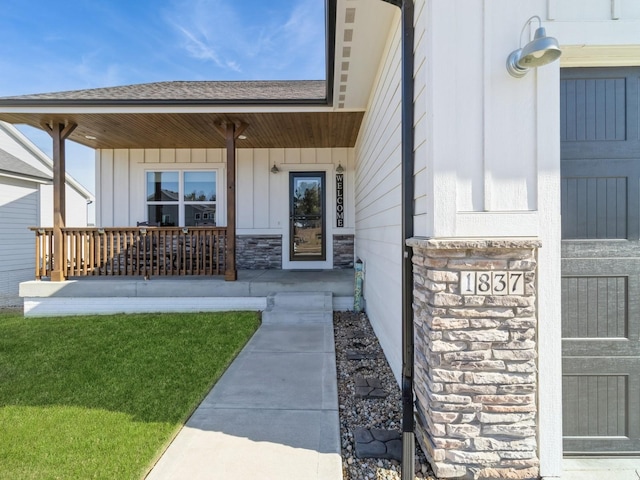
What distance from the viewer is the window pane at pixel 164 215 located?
25.1 ft

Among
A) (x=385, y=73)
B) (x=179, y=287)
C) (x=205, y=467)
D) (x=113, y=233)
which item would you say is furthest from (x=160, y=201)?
(x=205, y=467)

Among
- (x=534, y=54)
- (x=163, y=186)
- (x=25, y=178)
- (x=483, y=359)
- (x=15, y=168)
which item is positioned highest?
(x=15, y=168)

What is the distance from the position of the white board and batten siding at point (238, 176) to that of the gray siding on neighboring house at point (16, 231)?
16.1 feet

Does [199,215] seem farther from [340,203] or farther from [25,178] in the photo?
[25,178]

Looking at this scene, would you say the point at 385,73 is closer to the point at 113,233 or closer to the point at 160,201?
the point at 113,233

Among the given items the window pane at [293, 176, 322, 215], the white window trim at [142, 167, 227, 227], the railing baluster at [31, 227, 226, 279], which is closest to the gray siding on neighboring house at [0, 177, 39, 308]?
the railing baluster at [31, 227, 226, 279]

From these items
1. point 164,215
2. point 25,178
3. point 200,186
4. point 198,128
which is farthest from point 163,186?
point 25,178

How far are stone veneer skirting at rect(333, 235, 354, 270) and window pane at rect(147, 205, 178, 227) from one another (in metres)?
3.66

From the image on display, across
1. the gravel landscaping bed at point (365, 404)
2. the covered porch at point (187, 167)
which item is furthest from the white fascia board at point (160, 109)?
the gravel landscaping bed at point (365, 404)

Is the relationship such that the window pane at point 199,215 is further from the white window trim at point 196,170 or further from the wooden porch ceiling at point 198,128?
the wooden porch ceiling at point 198,128

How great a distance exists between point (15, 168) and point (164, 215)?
6.55 metres

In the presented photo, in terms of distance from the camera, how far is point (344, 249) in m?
7.45

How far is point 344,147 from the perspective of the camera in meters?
7.45

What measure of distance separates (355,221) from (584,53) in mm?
5370
